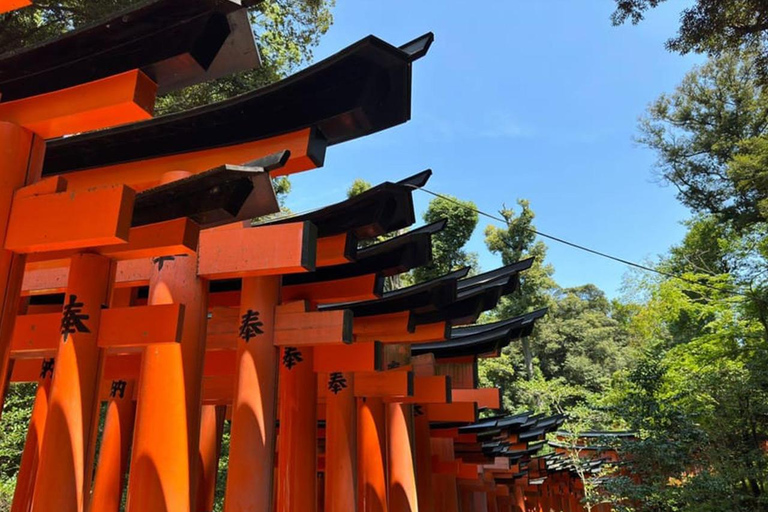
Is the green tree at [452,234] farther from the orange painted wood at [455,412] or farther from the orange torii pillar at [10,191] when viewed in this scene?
the orange torii pillar at [10,191]

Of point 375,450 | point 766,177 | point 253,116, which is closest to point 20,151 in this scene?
point 253,116

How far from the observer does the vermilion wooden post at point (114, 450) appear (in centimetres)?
463

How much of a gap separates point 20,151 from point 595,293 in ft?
182

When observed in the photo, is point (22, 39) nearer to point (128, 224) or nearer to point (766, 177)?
point (128, 224)

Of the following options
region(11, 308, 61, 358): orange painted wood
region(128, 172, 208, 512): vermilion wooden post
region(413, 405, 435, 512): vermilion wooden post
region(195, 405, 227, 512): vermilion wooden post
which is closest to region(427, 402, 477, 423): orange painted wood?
region(413, 405, 435, 512): vermilion wooden post

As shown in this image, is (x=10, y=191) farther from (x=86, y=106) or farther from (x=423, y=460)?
(x=423, y=460)

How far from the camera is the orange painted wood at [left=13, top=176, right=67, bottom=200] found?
8.40ft

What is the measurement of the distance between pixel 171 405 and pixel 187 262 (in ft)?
3.03

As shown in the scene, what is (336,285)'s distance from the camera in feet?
16.2

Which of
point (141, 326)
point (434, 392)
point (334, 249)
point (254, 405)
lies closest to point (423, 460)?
point (434, 392)

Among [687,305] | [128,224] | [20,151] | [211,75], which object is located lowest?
[128,224]

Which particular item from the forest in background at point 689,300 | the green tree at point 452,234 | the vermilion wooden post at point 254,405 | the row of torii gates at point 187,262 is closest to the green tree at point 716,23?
the forest in background at point 689,300

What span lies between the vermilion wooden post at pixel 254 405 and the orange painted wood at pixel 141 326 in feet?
4.18

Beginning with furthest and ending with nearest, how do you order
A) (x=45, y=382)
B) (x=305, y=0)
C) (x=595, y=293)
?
(x=595, y=293), (x=305, y=0), (x=45, y=382)
